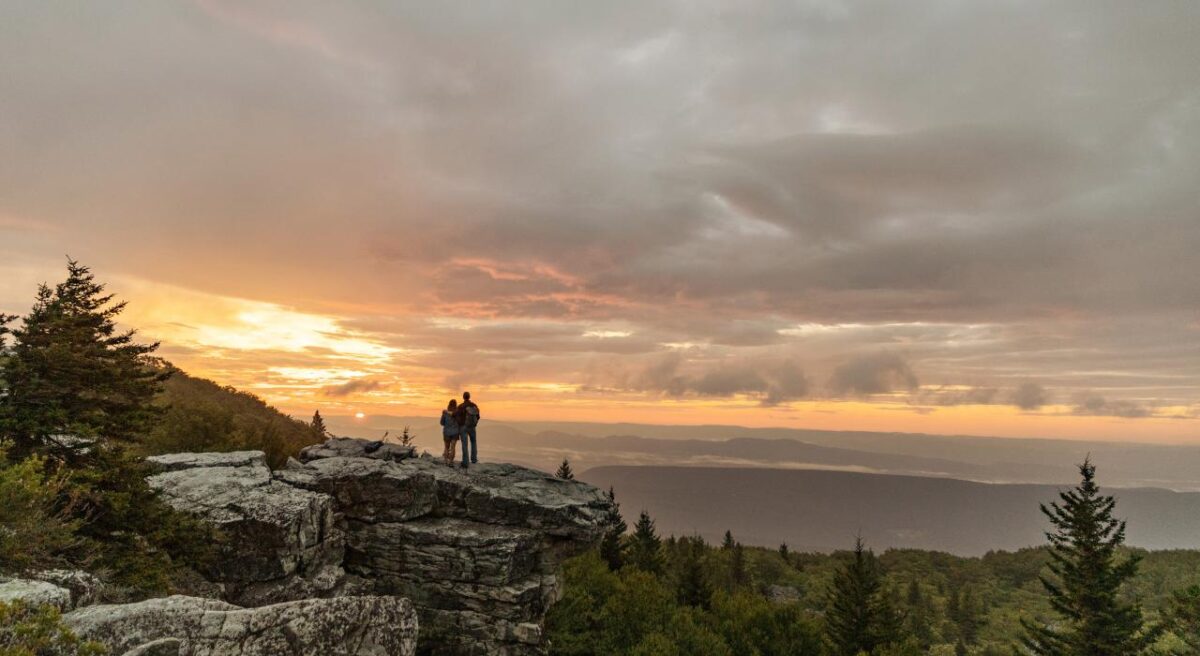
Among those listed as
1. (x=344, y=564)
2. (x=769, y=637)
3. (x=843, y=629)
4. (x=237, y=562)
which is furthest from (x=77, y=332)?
(x=843, y=629)

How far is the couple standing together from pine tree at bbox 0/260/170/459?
1319cm

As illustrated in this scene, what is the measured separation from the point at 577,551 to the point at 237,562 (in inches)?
612

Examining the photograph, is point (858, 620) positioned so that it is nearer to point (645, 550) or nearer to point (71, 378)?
point (645, 550)

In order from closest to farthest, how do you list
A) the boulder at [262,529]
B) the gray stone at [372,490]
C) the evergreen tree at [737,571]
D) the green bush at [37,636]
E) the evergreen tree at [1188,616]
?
the green bush at [37,636], the boulder at [262,529], the gray stone at [372,490], the evergreen tree at [1188,616], the evergreen tree at [737,571]

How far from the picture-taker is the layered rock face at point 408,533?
78.6ft

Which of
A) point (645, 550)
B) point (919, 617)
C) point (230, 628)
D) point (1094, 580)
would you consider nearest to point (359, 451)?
point (230, 628)

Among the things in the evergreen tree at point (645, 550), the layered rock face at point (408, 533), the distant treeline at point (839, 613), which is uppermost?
the layered rock face at point (408, 533)

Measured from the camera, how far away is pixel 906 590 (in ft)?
412

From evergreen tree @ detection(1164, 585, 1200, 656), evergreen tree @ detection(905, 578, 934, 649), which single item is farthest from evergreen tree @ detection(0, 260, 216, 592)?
evergreen tree @ detection(905, 578, 934, 649)

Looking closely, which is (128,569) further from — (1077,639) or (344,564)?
(1077,639)

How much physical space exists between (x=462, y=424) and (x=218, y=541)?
11.9 m

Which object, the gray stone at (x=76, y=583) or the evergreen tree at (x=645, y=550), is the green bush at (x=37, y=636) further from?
the evergreen tree at (x=645, y=550)

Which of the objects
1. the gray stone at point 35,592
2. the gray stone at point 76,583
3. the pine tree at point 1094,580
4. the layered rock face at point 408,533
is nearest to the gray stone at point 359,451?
the layered rock face at point 408,533

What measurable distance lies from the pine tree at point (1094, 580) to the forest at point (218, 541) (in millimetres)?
110
